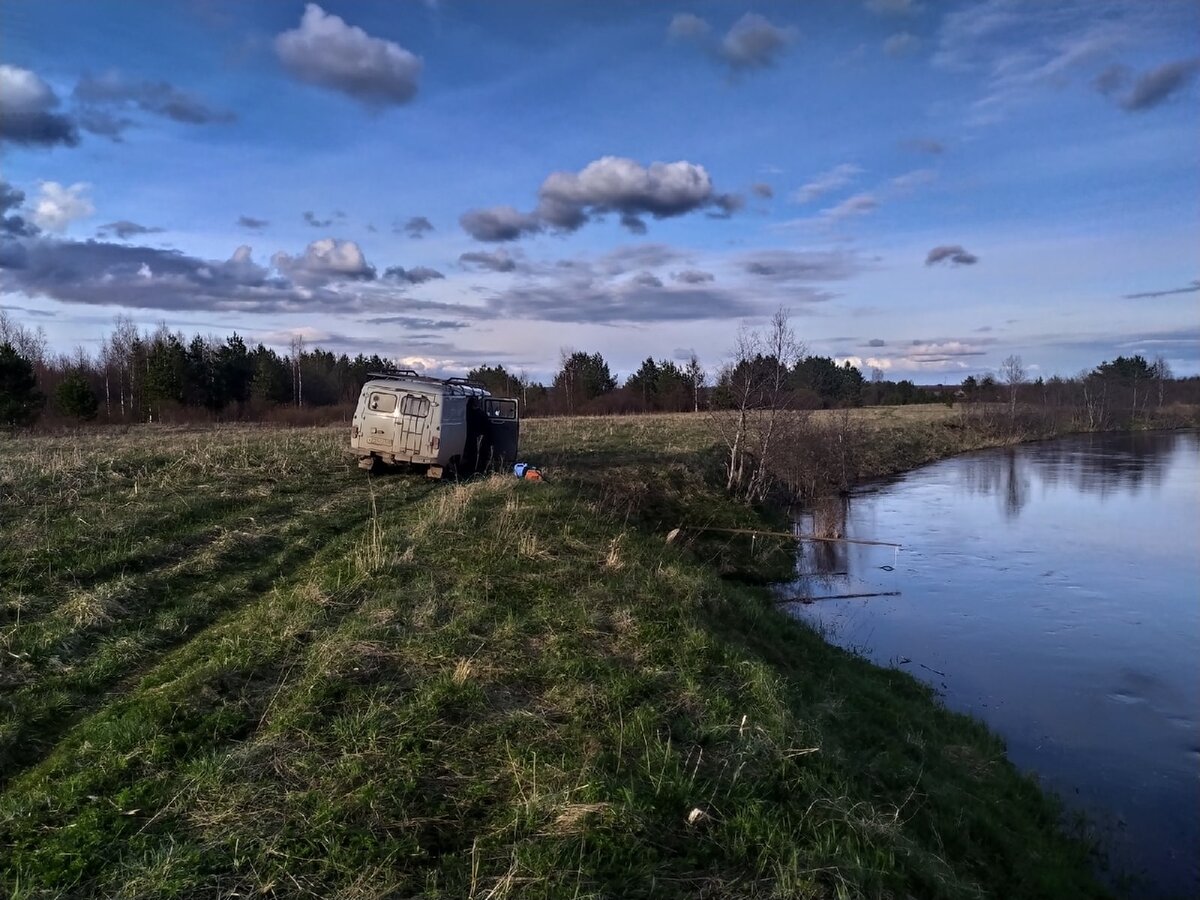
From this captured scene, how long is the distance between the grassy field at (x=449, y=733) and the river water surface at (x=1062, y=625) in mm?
1164

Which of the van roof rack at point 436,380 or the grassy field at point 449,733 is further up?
the van roof rack at point 436,380

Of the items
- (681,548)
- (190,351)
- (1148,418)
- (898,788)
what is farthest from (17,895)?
(1148,418)

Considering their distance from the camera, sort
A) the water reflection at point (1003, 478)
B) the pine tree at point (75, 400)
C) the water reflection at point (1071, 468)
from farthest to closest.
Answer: the pine tree at point (75, 400)
the water reflection at point (1071, 468)
the water reflection at point (1003, 478)

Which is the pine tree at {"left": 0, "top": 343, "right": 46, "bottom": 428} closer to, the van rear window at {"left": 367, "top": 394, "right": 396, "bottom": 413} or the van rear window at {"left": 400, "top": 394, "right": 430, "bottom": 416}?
the van rear window at {"left": 367, "top": 394, "right": 396, "bottom": 413}

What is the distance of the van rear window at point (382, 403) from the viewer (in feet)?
55.9

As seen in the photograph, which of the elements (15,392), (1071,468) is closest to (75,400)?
(15,392)

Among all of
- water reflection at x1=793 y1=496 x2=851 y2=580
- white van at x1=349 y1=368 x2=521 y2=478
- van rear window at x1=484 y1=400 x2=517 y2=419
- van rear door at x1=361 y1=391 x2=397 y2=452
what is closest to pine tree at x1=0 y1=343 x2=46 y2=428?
van rear window at x1=484 y1=400 x2=517 y2=419

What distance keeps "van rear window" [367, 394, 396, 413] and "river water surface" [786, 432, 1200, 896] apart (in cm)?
947

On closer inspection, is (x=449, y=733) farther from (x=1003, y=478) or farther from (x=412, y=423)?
(x=1003, y=478)

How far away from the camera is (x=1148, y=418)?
227ft

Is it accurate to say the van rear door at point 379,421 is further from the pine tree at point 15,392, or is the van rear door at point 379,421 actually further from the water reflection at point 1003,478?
the pine tree at point 15,392

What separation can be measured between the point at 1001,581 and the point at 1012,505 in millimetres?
11430

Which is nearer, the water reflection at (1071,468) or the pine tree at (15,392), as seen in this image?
the water reflection at (1071,468)

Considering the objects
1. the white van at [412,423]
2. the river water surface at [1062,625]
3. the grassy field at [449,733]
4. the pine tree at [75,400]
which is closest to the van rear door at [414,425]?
the white van at [412,423]
